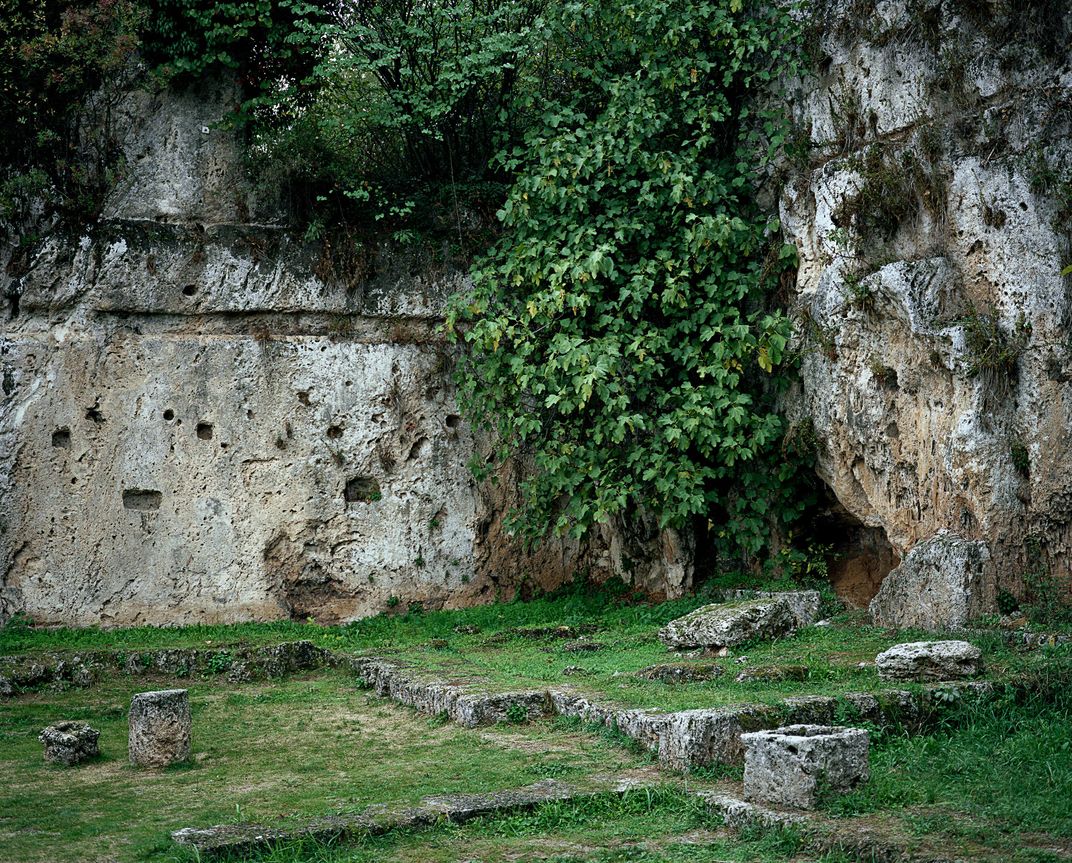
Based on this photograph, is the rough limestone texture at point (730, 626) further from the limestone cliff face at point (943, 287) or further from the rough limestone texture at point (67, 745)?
the rough limestone texture at point (67, 745)

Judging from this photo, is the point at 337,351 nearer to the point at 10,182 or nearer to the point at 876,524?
the point at 10,182

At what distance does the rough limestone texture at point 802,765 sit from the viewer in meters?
6.22

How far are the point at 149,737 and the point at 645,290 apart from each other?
24.2 ft

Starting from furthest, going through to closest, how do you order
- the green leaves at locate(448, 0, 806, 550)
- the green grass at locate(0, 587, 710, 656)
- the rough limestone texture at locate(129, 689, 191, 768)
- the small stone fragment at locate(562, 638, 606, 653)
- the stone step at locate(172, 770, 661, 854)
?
the green leaves at locate(448, 0, 806, 550), the green grass at locate(0, 587, 710, 656), the small stone fragment at locate(562, 638, 606, 653), the rough limestone texture at locate(129, 689, 191, 768), the stone step at locate(172, 770, 661, 854)

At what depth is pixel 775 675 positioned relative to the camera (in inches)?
354

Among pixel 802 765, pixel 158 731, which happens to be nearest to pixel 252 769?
pixel 158 731

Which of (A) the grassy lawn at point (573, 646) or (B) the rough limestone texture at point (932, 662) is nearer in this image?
(B) the rough limestone texture at point (932, 662)

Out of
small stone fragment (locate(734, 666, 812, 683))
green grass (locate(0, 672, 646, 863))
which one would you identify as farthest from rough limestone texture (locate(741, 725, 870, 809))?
small stone fragment (locate(734, 666, 812, 683))

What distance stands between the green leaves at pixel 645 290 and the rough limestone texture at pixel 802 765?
6.55 meters

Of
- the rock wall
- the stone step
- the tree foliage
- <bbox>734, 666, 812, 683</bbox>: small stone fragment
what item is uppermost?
the tree foliage

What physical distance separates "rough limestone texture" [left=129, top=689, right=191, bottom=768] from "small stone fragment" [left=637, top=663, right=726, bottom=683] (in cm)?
363

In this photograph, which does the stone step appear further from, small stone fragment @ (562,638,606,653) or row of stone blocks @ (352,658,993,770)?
small stone fragment @ (562,638,606,653)

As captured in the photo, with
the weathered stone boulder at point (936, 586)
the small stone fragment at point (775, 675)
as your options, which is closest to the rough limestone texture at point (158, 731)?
the small stone fragment at point (775, 675)

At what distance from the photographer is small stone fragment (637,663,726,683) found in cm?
945
